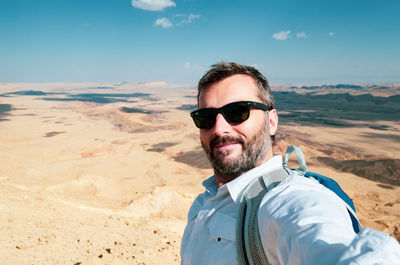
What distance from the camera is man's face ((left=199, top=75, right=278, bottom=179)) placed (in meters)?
1.46

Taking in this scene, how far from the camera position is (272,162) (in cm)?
135

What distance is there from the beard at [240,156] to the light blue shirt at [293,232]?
0.45ft

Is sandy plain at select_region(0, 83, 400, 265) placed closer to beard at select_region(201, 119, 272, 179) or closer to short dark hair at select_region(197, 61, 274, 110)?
beard at select_region(201, 119, 272, 179)

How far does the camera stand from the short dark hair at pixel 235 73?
5.24ft

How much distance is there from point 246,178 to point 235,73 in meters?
0.71

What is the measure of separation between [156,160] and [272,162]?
1712cm

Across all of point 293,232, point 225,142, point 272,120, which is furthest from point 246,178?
point 272,120

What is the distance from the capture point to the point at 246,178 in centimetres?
130

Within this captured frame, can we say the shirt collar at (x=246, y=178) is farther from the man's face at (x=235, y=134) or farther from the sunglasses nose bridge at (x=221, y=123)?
the sunglasses nose bridge at (x=221, y=123)

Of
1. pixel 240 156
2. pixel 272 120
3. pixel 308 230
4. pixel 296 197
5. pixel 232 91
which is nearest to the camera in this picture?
pixel 308 230

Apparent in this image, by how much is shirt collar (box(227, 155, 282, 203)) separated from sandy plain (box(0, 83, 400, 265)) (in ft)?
12.5

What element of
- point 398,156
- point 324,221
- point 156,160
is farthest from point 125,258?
point 398,156

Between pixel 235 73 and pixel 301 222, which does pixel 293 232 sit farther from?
pixel 235 73

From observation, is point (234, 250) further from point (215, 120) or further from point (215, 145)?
point (215, 120)
